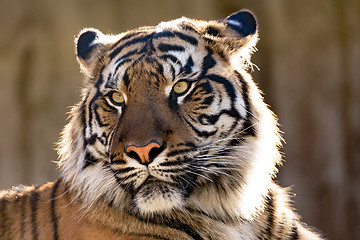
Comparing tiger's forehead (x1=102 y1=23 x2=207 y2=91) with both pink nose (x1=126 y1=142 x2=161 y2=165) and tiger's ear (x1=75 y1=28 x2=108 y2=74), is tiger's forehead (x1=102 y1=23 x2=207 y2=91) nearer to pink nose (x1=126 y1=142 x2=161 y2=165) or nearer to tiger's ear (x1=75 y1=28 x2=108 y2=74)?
tiger's ear (x1=75 y1=28 x2=108 y2=74)

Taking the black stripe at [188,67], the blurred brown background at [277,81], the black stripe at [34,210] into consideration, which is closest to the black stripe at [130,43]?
the black stripe at [188,67]

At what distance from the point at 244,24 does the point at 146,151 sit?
2.66 ft

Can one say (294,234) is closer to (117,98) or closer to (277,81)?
(117,98)

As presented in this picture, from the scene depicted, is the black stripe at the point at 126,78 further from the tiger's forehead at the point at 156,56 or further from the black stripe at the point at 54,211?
the black stripe at the point at 54,211

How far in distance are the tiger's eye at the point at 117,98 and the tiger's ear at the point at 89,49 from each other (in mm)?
268

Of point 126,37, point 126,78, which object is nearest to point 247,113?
point 126,78

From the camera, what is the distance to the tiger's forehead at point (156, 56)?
6.98 feet

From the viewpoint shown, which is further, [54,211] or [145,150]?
[54,211]

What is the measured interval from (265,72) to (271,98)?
24cm

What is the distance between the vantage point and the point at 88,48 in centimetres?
244

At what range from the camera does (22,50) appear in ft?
16.5

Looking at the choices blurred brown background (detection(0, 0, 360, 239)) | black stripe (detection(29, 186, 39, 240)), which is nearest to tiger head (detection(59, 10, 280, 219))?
black stripe (detection(29, 186, 39, 240))

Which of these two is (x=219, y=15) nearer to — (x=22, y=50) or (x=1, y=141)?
(x=22, y=50)

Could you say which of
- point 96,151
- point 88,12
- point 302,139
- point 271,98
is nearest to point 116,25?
point 88,12
